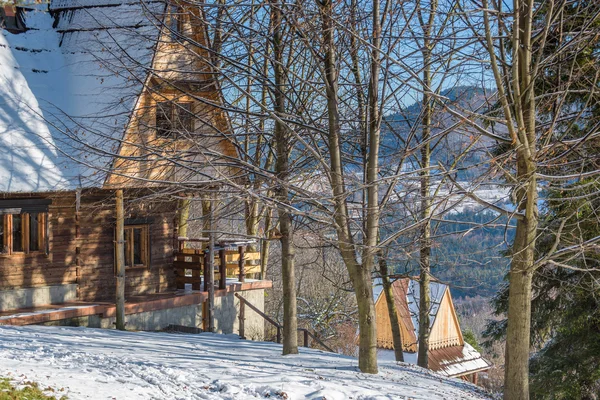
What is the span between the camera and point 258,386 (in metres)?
9.48

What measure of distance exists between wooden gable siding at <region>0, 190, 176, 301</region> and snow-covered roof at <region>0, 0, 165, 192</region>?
147 cm

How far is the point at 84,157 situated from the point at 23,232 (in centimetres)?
313

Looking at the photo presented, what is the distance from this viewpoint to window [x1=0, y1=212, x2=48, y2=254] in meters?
16.8

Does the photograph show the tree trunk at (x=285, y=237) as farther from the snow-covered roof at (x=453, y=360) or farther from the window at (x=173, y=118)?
the snow-covered roof at (x=453, y=360)

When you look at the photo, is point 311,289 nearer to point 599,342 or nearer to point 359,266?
point 599,342

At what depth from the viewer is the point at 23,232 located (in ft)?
56.5

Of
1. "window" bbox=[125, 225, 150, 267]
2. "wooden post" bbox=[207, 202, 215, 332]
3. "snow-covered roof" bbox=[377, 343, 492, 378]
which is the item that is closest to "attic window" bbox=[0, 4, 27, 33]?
"window" bbox=[125, 225, 150, 267]

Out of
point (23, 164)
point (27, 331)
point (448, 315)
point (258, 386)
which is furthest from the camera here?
point (448, 315)

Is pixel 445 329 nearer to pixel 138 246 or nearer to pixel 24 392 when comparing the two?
pixel 138 246

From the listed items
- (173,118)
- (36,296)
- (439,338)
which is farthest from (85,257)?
(439,338)

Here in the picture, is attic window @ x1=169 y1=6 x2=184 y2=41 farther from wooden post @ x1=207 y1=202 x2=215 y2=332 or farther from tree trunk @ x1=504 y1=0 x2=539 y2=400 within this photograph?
wooden post @ x1=207 y1=202 x2=215 y2=332

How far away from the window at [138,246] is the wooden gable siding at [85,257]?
21cm

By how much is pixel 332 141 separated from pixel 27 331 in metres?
7.37

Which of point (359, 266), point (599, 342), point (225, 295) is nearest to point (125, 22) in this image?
point (225, 295)
